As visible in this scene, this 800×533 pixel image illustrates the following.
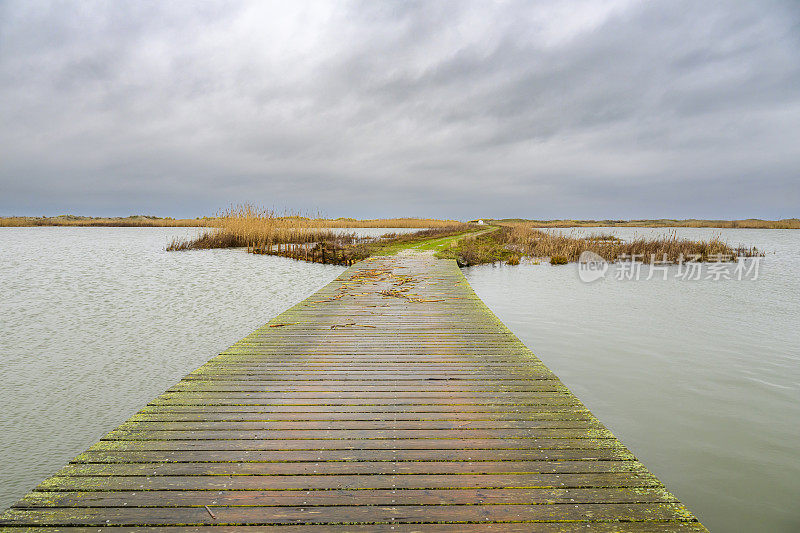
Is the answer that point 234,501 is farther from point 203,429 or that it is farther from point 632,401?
point 632,401

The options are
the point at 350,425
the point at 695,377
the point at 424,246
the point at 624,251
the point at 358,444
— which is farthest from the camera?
the point at 424,246

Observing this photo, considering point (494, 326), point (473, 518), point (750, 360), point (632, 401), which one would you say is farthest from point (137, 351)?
point (750, 360)

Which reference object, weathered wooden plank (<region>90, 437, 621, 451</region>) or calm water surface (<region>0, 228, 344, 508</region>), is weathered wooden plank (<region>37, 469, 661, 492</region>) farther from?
calm water surface (<region>0, 228, 344, 508</region>)

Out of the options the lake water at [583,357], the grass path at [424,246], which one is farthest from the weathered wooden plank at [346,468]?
the grass path at [424,246]

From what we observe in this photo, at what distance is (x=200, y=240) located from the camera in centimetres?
2598

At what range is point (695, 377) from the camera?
20.2ft

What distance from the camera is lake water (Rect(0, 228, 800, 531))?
151 inches

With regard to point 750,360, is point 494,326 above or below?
above

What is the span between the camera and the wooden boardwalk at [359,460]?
207 centimetres

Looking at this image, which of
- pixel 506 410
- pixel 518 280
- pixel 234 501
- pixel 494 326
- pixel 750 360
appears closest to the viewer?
pixel 234 501

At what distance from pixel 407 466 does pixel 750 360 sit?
7431mm

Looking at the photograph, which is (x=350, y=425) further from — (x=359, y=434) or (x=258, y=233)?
(x=258, y=233)

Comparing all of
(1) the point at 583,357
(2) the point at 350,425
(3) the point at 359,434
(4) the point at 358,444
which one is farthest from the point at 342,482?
(1) the point at 583,357

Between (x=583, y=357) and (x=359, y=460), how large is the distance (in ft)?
18.8
